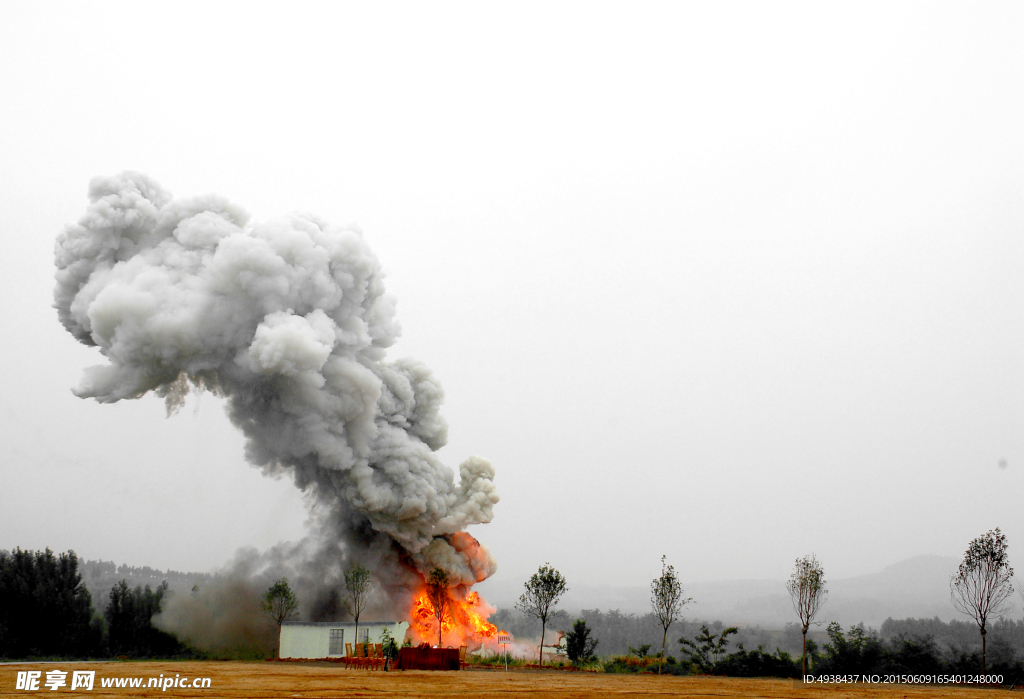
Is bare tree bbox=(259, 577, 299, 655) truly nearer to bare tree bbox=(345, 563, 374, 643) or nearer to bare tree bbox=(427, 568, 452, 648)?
bare tree bbox=(345, 563, 374, 643)

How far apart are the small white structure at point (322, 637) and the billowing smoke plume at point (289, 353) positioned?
542cm

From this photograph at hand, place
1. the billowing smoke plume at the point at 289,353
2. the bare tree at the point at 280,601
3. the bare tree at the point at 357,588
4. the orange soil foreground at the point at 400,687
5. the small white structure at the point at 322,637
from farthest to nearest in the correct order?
the bare tree at the point at 280,601
the bare tree at the point at 357,588
the small white structure at the point at 322,637
the billowing smoke plume at the point at 289,353
the orange soil foreground at the point at 400,687

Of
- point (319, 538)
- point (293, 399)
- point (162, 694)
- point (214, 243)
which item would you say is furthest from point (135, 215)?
point (162, 694)

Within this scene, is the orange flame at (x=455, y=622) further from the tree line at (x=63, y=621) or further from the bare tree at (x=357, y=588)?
the tree line at (x=63, y=621)

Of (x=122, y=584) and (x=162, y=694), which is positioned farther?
(x=122, y=584)

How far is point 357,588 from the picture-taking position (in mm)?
47438

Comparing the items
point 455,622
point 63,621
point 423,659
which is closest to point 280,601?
point 455,622

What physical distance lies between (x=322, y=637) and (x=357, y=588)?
11.7ft

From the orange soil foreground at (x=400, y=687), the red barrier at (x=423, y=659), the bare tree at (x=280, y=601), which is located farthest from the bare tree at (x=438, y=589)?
the orange soil foreground at (x=400, y=687)

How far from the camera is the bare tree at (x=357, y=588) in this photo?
47.4 m

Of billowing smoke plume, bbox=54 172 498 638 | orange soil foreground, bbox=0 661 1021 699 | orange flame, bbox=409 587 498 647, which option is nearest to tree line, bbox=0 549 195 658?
billowing smoke plume, bbox=54 172 498 638

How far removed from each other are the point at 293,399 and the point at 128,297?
11.3 metres

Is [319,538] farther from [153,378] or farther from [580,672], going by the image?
[580,672]

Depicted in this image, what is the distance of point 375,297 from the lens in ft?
174
